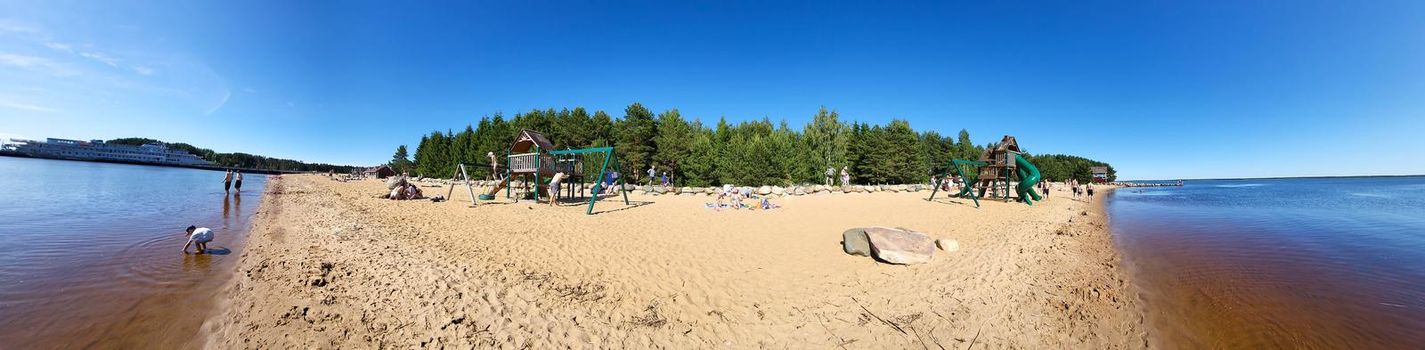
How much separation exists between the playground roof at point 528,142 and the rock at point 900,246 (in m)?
14.8

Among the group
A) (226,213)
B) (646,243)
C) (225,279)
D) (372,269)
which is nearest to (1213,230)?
(646,243)

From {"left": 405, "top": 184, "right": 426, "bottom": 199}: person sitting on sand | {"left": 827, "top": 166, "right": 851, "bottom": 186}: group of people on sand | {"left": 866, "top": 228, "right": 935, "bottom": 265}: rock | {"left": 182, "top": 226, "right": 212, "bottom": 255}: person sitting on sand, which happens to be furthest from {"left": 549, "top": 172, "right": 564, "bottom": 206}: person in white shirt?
{"left": 827, "top": 166, "right": 851, "bottom": 186}: group of people on sand

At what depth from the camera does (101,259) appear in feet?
28.1

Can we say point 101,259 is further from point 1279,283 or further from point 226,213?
point 1279,283

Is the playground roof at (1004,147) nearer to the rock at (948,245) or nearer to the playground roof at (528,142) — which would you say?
the rock at (948,245)

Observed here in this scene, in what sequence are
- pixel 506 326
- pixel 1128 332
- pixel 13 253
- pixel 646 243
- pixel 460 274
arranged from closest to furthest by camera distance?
pixel 506 326, pixel 1128 332, pixel 460 274, pixel 13 253, pixel 646 243

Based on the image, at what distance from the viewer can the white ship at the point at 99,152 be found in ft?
429

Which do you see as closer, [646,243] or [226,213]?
[646,243]

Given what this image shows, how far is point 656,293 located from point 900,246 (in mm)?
4721

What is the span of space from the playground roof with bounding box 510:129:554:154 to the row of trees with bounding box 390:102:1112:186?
8.83 m

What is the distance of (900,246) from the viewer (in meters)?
8.22

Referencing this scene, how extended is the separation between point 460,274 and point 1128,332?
9.35m

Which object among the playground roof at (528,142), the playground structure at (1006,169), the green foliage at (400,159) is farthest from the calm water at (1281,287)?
the green foliage at (400,159)

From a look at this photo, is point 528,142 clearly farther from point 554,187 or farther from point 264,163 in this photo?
point 264,163
